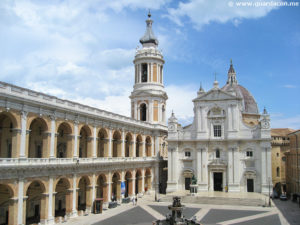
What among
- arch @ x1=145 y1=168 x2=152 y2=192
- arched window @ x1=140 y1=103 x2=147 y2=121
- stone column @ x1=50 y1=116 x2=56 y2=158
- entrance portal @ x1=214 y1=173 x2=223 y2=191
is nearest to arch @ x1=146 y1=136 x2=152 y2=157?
arch @ x1=145 y1=168 x2=152 y2=192

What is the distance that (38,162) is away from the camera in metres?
30.9

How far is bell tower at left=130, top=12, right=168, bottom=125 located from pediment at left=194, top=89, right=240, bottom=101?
7.91 metres

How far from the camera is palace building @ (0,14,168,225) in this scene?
2908 centimetres

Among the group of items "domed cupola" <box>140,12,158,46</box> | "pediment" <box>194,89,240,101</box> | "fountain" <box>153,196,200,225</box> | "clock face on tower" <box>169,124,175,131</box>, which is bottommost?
"fountain" <box>153,196,200,225</box>

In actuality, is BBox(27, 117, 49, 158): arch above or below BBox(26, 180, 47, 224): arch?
above

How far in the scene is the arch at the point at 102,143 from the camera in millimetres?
43500

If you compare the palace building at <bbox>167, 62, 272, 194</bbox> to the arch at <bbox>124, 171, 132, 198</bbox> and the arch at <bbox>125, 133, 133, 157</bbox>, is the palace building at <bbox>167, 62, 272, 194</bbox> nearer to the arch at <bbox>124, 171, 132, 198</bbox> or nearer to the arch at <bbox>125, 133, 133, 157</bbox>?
the arch at <bbox>124, 171, 132, 198</bbox>

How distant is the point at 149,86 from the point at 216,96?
1235 centimetres

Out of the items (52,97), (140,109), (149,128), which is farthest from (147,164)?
(52,97)

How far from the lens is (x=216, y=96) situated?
5506 cm

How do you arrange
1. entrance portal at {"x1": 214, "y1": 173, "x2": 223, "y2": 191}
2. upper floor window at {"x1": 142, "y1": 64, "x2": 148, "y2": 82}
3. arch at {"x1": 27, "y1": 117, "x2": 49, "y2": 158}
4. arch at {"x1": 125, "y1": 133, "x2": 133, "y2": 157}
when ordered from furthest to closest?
upper floor window at {"x1": 142, "y1": 64, "x2": 148, "y2": 82} < entrance portal at {"x1": 214, "y1": 173, "x2": 223, "y2": 191} < arch at {"x1": 125, "y1": 133, "x2": 133, "y2": 157} < arch at {"x1": 27, "y1": 117, "x2": 49, "y2": 158}

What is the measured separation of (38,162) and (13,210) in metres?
4.78

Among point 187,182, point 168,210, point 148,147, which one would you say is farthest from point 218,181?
point 168,210

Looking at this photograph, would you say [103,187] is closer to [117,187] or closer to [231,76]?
[117,187]
